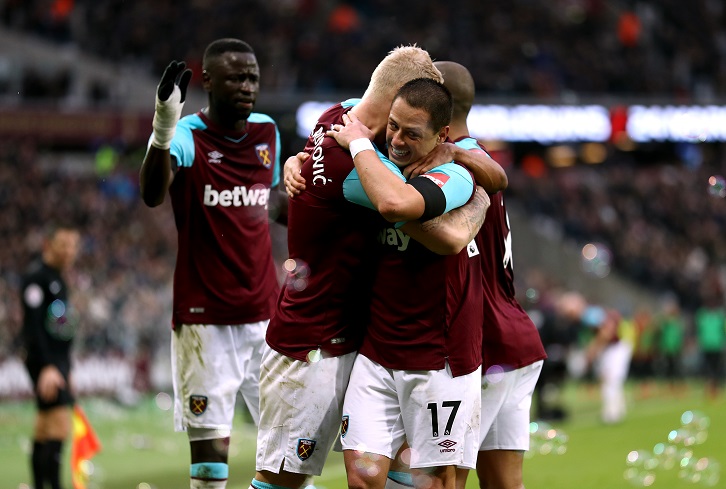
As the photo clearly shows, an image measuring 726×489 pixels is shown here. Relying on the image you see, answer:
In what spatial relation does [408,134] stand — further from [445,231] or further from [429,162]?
[445,231]

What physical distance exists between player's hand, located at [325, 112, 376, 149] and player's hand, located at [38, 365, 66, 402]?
4.73 m

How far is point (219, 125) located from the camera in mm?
7109

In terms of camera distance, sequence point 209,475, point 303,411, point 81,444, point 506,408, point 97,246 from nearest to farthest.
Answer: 1. point 303,411
2. point 506,408
3. point 209,475
4. point 81,444
5. point 97,246

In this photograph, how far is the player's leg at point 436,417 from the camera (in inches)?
207

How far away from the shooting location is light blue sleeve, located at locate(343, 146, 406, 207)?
17.1 feet

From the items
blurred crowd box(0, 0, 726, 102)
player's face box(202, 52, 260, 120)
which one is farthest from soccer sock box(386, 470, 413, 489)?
blurred crowd box(0, 0, 726, 102)

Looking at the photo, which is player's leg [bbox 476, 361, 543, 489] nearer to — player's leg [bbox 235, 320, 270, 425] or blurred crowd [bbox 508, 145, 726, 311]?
player's leg [bbox 235, 320, 270, 425]

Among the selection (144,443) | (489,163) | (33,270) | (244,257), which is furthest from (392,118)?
(144,443)

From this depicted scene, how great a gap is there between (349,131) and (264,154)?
2053mm

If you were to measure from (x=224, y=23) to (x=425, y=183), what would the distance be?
96.6 ft

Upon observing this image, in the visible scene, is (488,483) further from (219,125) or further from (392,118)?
(219,125)

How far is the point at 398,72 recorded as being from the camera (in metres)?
5.30

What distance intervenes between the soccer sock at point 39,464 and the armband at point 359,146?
5.14 m

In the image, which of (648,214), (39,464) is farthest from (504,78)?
(39,464)
